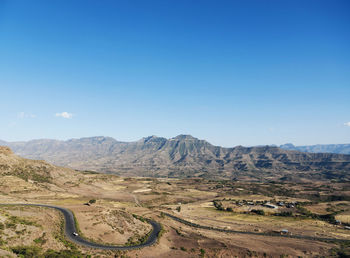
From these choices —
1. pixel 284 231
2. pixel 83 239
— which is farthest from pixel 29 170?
pixel 284 231

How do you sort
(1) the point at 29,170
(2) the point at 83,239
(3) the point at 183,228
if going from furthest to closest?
1. (1) the point at 29,170
2. (3) the point at 183,228
3. (2) the point at 83,239

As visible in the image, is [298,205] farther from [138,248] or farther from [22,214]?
[22,214]

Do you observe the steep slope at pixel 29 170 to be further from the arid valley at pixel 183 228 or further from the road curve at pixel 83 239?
the road curve at pixel 83 239

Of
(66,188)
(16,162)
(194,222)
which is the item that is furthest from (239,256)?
(16,162)

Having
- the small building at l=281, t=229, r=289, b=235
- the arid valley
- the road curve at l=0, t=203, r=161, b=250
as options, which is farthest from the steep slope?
the small building at l=281, t=229, r=289, b=235

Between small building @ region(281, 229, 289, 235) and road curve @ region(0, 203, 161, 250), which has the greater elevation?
road curve @ region(0, 203, 161, 250)

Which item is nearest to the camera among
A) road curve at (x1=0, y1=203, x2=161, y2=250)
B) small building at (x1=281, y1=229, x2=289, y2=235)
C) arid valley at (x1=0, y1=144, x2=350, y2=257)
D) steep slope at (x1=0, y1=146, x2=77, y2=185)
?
Result: arid valley at (x1=0, y1=144, x2=350, y2=257)

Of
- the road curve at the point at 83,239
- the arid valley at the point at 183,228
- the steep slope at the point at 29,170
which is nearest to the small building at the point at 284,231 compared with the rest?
the arid valley at the point at 183,228

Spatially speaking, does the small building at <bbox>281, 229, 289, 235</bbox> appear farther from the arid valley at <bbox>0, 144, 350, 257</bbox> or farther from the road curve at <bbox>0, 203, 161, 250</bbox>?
the road curve at <bbox>0, 203, 161, 250</bbox>

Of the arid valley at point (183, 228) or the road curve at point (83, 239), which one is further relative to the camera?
the road curve at point (83, 239)

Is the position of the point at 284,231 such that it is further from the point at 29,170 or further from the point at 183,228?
the point at 29,170

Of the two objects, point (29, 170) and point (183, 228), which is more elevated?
point (29, 170)
